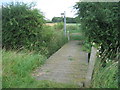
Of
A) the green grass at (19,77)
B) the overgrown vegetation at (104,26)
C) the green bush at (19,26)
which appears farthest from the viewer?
the green bush at (19,26)

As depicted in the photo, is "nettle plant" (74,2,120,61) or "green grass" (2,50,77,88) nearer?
"green grass" (2,50,77,88)

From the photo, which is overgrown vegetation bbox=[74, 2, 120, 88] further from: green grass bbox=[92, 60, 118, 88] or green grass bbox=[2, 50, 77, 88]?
green grass bbox=[2, 50, 77, 88]

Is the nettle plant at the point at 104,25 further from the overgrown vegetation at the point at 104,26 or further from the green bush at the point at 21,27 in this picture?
the green bush at the point at 21,27

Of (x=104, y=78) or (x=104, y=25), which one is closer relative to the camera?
(x=104, y=78)

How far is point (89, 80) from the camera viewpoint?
344 cm

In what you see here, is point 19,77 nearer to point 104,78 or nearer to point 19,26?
point 104,78

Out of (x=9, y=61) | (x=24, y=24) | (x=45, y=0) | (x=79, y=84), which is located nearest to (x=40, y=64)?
(x=9, y=61)

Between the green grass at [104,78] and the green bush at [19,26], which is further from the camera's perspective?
the green bush at [19,26]

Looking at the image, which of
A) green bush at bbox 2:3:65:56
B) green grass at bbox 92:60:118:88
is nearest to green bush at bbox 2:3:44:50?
green bush at bbox 2:3:65:56

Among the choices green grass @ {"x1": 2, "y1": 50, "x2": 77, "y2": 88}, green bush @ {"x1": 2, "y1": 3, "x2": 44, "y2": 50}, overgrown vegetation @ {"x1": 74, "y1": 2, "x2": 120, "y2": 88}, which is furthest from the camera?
green bush @ {"x1": 2, "y1": 3, "x2": 44, "y2": 50}

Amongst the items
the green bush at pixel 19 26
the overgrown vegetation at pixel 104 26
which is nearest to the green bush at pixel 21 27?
the green bush at pixel 19 26

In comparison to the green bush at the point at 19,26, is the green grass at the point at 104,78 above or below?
below

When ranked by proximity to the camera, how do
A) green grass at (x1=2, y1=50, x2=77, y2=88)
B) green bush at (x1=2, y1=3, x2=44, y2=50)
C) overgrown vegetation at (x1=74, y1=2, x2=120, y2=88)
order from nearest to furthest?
1. green grass at (x1=2, y1=50, x2=77, y2=88)
2. overgrown vegetation at (x1=74, y1=2, x2=120, y2=88)
3. green bush at (x1=2, y1=3, x2=44, y2=50)

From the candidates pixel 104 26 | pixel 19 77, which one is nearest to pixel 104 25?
pixel 104 26
